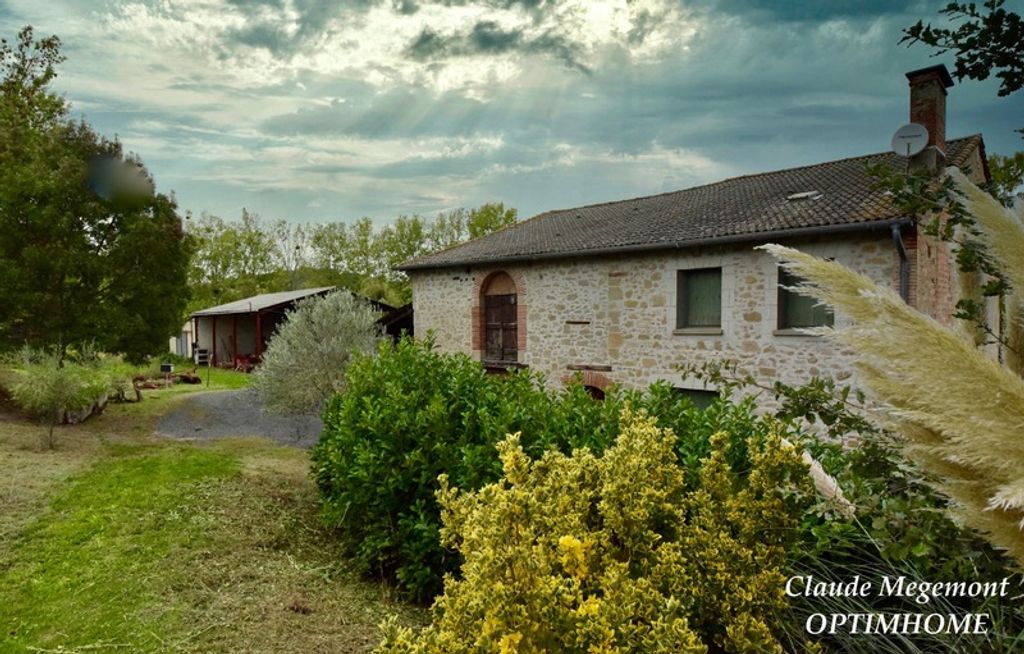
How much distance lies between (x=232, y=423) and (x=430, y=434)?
11.0m

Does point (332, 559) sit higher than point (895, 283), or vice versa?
point (895, 283)

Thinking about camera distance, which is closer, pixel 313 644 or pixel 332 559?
pixel 313 644

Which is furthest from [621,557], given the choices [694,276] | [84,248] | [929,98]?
[84,248]

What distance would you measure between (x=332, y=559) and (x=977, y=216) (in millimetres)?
5997

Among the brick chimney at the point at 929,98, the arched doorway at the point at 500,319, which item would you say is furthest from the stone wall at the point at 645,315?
the brick chimney at the point at 929,98

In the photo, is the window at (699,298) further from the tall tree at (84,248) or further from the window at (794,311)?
the tall tree at (84,248)

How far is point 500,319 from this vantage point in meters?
16.3

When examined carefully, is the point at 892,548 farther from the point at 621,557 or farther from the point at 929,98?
the point at 929,98

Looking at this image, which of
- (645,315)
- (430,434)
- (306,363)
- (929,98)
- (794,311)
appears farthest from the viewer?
(645,315)

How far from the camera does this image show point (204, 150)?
47.4 feet

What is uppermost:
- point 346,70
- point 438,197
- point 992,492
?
point 438,197

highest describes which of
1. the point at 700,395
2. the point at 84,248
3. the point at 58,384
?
the point at 84,248

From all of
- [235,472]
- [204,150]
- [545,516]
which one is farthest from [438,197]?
[545,516]

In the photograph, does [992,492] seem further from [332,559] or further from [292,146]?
[292,146]
